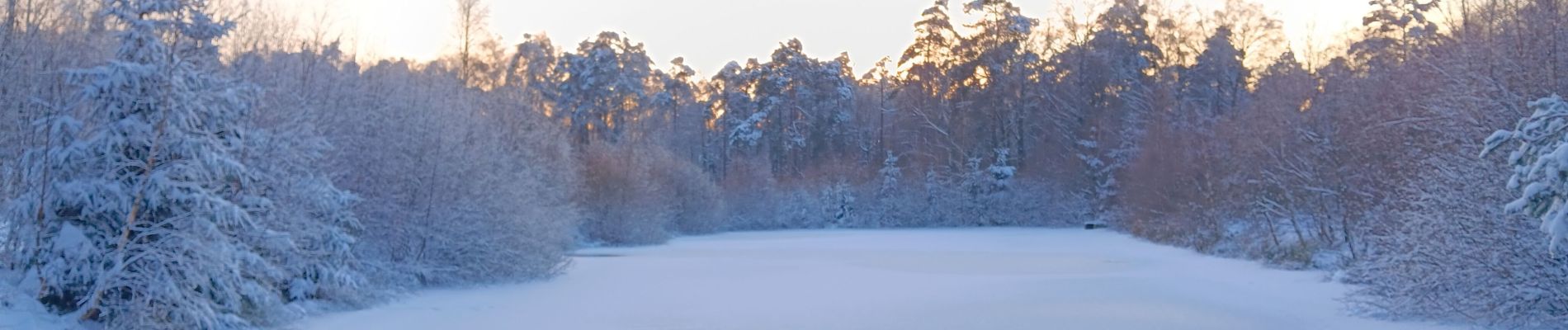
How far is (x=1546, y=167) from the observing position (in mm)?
6516

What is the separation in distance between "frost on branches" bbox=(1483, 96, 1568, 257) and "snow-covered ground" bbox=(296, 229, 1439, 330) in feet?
13.4

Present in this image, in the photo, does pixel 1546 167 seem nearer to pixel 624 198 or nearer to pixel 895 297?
pixel 895 297

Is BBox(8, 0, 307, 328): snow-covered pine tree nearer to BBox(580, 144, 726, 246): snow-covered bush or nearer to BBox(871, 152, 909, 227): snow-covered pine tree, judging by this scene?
BBox(580, 144, 726, 246): snow-covered bush

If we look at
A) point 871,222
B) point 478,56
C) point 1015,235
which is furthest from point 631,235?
point 871,222

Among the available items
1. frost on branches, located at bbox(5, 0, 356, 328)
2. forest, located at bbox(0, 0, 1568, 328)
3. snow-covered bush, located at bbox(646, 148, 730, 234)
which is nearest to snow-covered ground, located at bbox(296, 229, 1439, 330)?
forest, located at bbox(0, 0, 1568, 328)

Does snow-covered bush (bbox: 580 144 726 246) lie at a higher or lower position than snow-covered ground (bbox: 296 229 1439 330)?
higher

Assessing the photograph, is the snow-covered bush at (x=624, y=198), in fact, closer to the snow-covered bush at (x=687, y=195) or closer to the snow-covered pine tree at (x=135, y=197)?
the snow-covered bush at (x=687, y=195)

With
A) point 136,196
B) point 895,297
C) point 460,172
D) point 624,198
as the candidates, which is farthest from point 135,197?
point 624,198

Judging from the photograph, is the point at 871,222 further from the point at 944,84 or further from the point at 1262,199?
the point at 1262,199

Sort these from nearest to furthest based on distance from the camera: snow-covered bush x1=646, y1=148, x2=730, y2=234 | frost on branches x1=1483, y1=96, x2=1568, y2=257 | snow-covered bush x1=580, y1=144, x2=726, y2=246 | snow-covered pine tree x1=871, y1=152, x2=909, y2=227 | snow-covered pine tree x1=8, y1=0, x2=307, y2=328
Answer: frost on branches x1=1483, y1=96, x2=1568, y2=257 → snow-covered pine tree x1=8, y1=0, x2=307, y2=328 → snow-covered bush x1=580, y1=144, x2=726, y2=246 → snow-covered bush x1=646, y1=148, x2=730, y2=234 → snow-covered pine tree x1=871, y1=152, x2=909, y2=227

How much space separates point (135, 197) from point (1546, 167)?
31.4 ft

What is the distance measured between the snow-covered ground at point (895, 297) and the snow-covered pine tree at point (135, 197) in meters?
2.25

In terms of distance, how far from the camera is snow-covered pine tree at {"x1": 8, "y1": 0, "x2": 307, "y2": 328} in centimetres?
927

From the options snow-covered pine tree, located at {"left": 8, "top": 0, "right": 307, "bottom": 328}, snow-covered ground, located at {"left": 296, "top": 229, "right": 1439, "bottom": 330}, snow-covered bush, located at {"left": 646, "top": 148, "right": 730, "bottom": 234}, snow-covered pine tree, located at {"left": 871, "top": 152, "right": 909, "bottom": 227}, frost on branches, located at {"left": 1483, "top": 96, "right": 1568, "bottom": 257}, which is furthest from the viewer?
snow-covered pine tree, located at {"left": 871, "top": 152, "right": 909, "bottom": 227}
